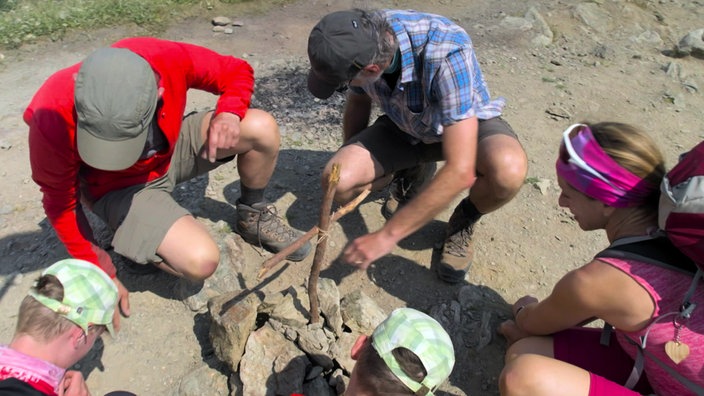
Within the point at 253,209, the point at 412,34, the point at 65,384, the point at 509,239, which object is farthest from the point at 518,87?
the point at 65,384

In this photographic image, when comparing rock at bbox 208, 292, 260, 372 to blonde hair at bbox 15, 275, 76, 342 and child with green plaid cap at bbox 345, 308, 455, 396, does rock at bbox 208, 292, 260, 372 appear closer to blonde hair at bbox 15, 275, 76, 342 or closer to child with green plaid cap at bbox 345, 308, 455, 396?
blonde hair at bbox 15, 275, 76, 342

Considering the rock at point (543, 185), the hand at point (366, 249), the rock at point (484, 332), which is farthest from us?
the rock at point (543, 185)

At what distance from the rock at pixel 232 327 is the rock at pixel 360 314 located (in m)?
0.49

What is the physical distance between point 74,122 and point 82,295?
33.9 inches

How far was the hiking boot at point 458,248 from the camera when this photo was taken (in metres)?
3.26

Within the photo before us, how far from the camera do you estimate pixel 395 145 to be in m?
3.29

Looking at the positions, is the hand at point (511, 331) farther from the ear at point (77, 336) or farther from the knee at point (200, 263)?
the ear at point (77, 336)

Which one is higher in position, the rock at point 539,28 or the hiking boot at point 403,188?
the rock at point 539,28

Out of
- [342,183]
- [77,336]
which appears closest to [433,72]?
[342,183]

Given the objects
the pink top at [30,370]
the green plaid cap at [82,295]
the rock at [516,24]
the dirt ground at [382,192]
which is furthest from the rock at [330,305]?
the rock at [516,24]

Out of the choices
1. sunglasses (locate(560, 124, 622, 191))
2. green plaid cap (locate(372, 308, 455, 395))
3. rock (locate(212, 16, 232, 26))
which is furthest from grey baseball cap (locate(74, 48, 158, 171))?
rock (locate(212, 16, 232, 26))

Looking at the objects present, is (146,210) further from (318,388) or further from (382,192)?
(382,192)

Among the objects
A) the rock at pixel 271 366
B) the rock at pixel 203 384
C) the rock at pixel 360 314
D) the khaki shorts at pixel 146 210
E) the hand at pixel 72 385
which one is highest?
the khaki shorts at pixel 146 210

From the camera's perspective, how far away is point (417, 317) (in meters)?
1.86
